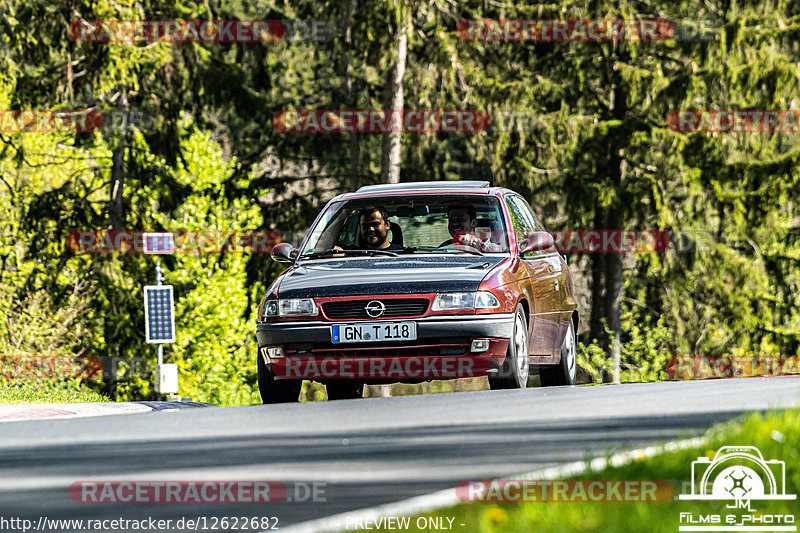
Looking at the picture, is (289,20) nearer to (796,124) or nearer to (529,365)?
(796,124)

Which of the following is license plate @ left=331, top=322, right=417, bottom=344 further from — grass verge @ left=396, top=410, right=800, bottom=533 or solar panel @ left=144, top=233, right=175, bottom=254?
solar panel @ left=144, top=233, right=175, bottom=254

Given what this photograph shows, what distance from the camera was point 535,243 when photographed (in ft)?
37.3

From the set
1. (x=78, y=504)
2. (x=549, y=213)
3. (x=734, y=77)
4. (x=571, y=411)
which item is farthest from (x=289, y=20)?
(x=78, y=504)

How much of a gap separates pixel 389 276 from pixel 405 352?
665mm

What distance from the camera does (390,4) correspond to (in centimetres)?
2658

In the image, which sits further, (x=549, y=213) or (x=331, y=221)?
(x=549, y=213)

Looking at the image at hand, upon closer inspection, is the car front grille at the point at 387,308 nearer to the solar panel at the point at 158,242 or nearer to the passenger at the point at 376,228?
the passenger at the point at 376,228

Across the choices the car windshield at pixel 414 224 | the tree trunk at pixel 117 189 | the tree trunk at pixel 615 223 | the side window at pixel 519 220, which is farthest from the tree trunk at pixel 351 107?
the car windshield at pixel 414 224

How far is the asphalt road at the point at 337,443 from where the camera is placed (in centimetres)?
586

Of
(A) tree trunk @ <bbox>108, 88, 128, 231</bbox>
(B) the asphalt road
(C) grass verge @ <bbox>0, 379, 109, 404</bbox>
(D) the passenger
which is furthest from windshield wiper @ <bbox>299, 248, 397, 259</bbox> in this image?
(A) tree trunk @ <bbox>108, 88, 128, 231</bbox>

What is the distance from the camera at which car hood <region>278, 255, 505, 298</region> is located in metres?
A: 10.2

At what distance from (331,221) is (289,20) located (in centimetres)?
2113

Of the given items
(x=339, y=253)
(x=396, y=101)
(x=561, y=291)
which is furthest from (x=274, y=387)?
(x=396, y=101)

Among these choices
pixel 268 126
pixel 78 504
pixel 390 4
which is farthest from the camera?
pixel 268 126
